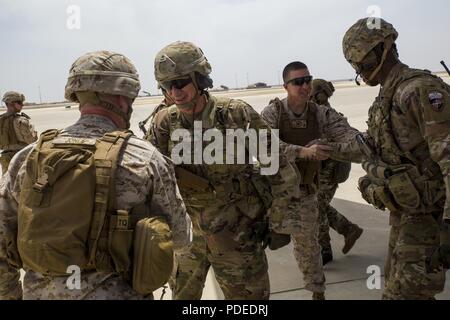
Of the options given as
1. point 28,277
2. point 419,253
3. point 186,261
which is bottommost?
point 186,261

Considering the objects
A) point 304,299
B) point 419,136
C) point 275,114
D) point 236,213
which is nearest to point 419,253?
point 419,136

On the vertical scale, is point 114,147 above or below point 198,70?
below

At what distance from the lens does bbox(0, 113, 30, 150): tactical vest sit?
7543 millimetres

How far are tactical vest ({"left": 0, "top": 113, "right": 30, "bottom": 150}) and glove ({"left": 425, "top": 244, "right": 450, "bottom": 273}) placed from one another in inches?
273

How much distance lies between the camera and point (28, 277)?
5.99ft

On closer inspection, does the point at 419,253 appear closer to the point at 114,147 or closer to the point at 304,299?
the point at 304,299

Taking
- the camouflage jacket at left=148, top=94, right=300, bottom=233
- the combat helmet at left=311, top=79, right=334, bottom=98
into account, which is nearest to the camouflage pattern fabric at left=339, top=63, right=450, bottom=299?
the camouflage jacket at left=148, top=94, right=300, bottom=233

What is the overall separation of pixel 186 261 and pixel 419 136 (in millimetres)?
1686

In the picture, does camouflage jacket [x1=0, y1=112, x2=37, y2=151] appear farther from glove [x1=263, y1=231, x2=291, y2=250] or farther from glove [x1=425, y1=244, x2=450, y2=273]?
glove [x1=425, y1=244, x2=450, y2=273]

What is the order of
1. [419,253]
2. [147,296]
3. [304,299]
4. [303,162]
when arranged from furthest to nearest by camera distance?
[303,162] → [304,299] → [419,253] → [147,296]

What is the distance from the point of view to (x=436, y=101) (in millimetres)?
2350

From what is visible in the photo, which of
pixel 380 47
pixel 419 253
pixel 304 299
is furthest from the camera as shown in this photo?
pixel 304 299

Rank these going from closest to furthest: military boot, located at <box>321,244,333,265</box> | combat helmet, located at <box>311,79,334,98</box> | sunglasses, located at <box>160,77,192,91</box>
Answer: sunglasses, located at <box>160,77,192,91</box> < military boot, located at <box>321,244,333,265</box> < combat helmet, located at <box>311,79,334,98</box>

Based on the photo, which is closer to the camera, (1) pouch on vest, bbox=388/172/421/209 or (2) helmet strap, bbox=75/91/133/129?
(2) helmet strap, bbox=75/91/133/129
